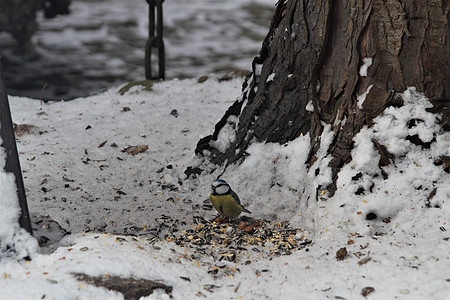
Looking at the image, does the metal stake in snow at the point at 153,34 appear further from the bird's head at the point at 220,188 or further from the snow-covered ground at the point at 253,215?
the bird's head at the point at 220,188

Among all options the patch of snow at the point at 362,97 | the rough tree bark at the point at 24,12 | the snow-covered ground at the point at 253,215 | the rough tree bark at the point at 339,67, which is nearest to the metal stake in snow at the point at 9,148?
the snow-covered ground at the point at 253,215

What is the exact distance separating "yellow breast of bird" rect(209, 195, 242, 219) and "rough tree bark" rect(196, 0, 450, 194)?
549 millimetres

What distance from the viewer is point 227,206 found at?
3.13 meters

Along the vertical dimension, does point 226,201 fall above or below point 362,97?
below

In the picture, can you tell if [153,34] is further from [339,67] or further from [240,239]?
[240,239]

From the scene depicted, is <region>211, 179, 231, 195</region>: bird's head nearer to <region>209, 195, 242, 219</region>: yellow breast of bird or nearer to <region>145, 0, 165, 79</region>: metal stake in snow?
<region>209, 195, 242, 219</region>: yellow breast of bird

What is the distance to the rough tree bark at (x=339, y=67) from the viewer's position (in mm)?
2705

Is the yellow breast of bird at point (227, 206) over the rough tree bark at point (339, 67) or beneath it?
beneath

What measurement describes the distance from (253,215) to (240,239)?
455 mm

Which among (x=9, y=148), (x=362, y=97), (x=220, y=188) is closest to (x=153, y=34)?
(x=220, y=188)

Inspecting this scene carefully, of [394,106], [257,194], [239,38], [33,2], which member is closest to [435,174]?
[394,106]

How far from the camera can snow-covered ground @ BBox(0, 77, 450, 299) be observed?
7.16 ft

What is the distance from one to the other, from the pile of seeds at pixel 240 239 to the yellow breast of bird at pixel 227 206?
6 centimetres

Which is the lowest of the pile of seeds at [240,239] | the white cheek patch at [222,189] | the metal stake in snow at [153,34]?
the pile of seeds at [240,239]
